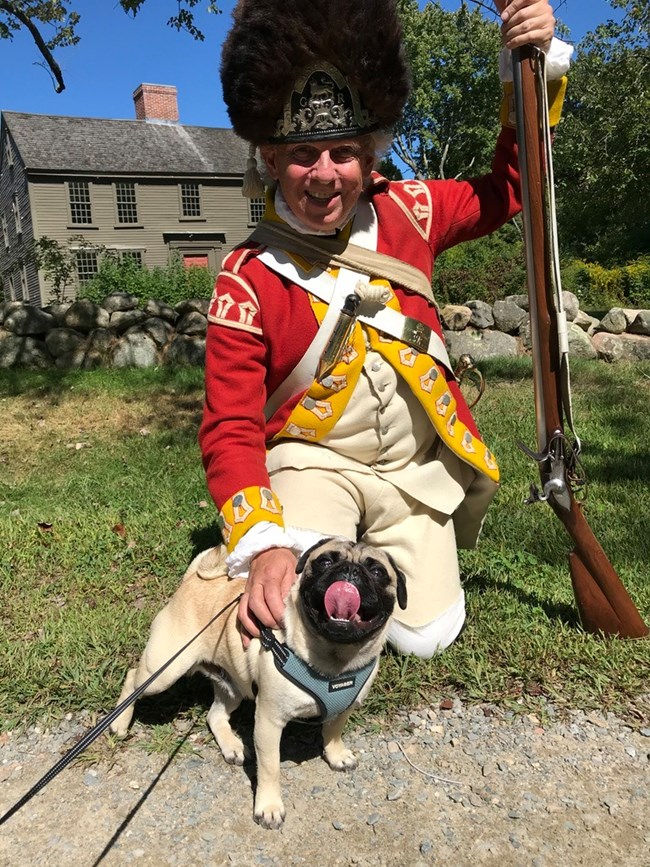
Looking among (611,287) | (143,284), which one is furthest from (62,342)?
(611,287)

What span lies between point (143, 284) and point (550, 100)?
49.5ft

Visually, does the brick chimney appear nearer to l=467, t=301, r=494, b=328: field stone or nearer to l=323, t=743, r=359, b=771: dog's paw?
l=467, t=301, r=494, b=328: field stone

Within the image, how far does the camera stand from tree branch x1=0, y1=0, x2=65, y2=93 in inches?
362

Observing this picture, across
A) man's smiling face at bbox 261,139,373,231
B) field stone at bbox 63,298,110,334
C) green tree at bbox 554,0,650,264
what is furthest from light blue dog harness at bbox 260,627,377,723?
green tree at bbox 554,0,650,264

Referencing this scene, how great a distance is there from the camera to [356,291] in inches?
104

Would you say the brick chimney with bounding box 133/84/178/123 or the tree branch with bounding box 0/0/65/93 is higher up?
the brick chimney with bounding box 133/84/178/123

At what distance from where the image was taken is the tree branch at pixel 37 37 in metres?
9.20

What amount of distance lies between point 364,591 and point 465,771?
1.02 meters

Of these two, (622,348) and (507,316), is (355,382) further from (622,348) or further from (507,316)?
(622,348)

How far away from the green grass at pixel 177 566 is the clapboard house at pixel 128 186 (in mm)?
24723

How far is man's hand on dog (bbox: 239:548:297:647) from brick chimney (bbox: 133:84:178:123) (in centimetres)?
3517

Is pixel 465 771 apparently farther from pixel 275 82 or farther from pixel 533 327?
pixel 275 82

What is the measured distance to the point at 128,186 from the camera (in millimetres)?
30438

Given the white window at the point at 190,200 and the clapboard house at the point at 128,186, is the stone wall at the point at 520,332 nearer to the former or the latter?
the clapboard house at the point at 128,186
